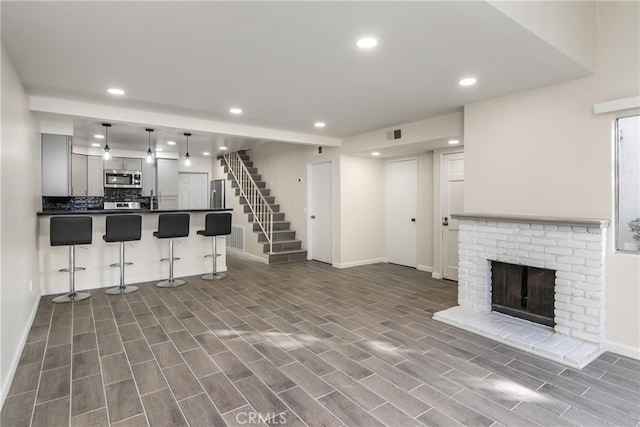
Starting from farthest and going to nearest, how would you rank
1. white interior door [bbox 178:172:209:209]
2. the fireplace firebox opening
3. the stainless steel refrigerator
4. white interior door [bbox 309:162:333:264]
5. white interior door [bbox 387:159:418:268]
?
white interior door [bbox 178:172:209:209]
the stainless steel refrigerator
white interior door [bbox 309:162:333:264]
white interior door [bbox 387:159:418:268]
the fireplace firebox opening

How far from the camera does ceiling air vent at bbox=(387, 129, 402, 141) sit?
17.7 ft

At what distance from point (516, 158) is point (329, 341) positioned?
9.11 ft

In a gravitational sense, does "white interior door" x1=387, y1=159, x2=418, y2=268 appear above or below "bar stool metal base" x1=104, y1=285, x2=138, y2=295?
above

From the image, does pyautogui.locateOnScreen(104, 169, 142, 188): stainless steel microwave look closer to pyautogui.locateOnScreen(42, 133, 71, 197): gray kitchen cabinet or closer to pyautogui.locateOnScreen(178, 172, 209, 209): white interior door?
pyautogui.locateOnScreen(178, 172, 209, 209): white interior door

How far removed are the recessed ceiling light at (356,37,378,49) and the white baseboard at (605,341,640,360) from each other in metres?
3.38

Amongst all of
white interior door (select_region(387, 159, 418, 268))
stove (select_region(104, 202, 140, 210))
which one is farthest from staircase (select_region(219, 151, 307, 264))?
stove (select_region(104, 202, 140, 210))

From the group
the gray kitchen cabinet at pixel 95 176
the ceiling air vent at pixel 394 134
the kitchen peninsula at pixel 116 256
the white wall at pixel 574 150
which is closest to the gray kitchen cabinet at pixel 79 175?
the gray kitchen cabinet at pixel 95 176

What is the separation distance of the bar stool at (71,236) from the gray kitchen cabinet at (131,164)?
168 inches

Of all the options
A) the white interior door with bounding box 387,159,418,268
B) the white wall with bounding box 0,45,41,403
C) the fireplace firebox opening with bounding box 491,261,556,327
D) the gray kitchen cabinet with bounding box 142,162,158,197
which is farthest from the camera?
the gray kitchen cabinet with bounding box 142,162,158,197

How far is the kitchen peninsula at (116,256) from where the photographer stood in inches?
187

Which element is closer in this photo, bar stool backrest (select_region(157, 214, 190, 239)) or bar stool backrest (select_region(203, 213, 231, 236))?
bar stool backrest (select_region(157, 214, 190, 239))

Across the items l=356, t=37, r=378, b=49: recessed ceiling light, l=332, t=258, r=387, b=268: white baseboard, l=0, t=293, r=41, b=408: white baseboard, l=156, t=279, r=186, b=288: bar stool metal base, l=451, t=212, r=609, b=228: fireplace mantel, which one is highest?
l=356, t=37, r=378, b=49: recessed ceiling light

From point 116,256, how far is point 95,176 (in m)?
3.83

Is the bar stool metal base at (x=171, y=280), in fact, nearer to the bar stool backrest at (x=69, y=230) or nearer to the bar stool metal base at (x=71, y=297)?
the bar stool metal base at (x=71, y=297)
